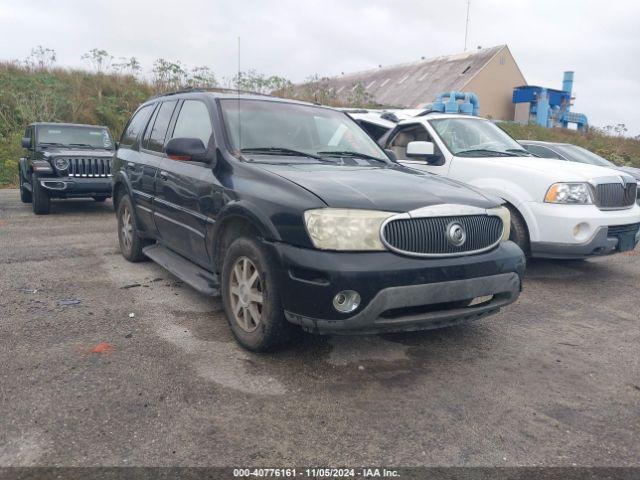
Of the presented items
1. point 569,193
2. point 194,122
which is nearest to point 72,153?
point 194,122

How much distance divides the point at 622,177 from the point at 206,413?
210 inches

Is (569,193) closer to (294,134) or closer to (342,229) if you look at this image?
(294,134)

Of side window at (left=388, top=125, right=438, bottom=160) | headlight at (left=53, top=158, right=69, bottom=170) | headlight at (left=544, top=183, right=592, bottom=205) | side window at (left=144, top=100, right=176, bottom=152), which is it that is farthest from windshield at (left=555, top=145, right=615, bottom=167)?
headlight at (left=53, top=158, right=69, bottom=170)

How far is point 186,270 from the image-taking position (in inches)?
177

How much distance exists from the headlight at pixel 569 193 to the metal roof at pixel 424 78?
27.7 meters

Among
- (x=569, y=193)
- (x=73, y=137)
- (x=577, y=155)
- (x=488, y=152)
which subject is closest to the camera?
(x=569, y=193)

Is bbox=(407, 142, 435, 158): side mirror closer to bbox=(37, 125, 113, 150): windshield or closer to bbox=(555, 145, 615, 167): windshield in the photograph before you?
bbox=(555, 145, 615, 167): windshield

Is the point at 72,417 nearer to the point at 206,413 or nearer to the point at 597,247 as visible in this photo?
the point at 206,413

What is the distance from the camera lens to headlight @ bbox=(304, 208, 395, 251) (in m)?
3.02

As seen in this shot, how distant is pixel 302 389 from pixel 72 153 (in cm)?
818

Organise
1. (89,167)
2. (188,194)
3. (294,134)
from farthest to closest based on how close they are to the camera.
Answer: (89,167)
(294,134)
(188,194)

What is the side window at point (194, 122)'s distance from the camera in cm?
427

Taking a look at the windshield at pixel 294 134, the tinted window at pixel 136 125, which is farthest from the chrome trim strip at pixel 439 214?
the tinted window at pixel 136 125

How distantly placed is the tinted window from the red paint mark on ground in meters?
2.84
